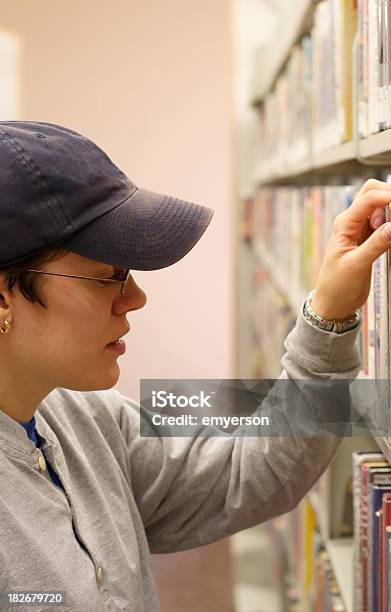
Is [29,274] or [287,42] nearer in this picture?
[29,274]

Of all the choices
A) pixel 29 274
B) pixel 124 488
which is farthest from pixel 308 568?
pixel 29 274

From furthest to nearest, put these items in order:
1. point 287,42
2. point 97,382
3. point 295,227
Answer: point 287,42, point 295,227, point 97,382

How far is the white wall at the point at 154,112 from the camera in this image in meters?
1.16

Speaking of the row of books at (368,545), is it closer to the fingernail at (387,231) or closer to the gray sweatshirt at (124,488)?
the gray sweatshirt at (124,488)

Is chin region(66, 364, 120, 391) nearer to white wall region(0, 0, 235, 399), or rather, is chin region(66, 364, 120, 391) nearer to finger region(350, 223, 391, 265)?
white wall region(0, 0, 235, 399)

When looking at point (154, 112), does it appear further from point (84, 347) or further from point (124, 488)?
point (124, 488)

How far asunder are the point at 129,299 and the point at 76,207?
0.15 meters

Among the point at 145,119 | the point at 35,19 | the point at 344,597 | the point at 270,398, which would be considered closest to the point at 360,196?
the point at 270,398

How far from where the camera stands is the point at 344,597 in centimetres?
143

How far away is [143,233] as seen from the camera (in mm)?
967

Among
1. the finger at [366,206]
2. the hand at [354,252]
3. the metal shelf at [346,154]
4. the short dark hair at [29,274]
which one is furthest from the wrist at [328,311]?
the short dark hair at [29,274]

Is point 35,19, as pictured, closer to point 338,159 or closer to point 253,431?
point 338,159

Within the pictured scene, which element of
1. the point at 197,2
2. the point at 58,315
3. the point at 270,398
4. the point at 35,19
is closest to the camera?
the point at 58,315

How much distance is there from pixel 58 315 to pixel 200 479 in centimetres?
37
